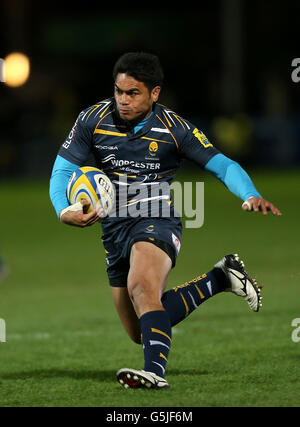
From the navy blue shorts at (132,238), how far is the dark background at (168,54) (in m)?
25.8

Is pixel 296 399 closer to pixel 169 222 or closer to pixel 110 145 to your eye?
pixel 169 222

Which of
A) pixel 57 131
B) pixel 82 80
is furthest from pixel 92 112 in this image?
pixel 82 80

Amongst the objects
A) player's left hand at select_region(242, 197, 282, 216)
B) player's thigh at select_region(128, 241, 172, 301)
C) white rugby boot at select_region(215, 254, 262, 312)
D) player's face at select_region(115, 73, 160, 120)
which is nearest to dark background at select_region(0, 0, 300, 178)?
white rugby boot at select_region(215, 254, 262, 312)

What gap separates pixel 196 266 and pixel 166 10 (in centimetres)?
2793

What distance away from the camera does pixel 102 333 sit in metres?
8.73

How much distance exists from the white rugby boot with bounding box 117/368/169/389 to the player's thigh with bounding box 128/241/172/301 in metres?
0.50

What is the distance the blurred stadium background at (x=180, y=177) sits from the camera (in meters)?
6.71

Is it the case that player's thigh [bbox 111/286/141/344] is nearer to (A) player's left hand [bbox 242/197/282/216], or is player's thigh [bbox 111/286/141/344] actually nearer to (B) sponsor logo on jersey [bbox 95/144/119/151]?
(B) sponsor logo on jersey [bbox 95/144/119/151]

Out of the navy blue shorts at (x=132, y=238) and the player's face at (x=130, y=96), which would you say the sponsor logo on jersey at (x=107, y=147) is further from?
the navy blue shorts at (x=132, y=238)

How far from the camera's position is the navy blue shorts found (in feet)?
20.6

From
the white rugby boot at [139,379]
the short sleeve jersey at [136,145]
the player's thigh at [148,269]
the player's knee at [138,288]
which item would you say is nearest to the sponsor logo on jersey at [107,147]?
the short sleeve jersey at [136,145]

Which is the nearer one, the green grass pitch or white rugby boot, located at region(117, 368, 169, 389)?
white rugby boot, located at region(117, 368, 169, 389)

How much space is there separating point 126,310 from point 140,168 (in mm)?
1029

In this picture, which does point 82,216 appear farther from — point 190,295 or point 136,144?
point 190,295
